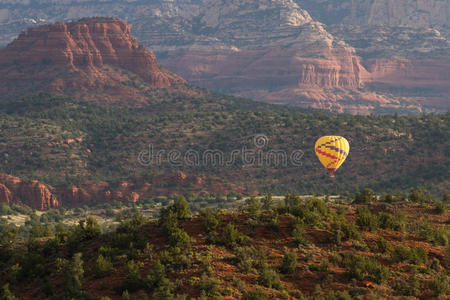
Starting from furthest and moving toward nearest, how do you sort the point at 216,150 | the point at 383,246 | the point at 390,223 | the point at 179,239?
the point at 216,150, the point at 390,223, the point at 383,246, the point at 179,239

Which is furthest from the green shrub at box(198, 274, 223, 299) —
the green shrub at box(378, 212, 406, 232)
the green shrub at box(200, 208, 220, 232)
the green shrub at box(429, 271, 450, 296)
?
the green shrub at box(378, 212, 406, 232)

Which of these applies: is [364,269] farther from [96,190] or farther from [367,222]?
[96,190]

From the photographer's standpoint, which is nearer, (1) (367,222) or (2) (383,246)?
(2) (383,246)

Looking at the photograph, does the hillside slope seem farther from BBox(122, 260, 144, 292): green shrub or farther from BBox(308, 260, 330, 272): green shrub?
BBox(122, 260, 144, 292): green shrub

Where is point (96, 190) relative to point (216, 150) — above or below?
below

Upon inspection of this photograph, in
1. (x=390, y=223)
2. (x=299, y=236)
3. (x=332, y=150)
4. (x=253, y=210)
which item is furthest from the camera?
(x=332, y=150)

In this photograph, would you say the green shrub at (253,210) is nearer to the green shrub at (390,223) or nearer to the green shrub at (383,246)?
the green shrub at (383,246)

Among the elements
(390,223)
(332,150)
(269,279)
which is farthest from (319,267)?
(332,150)
